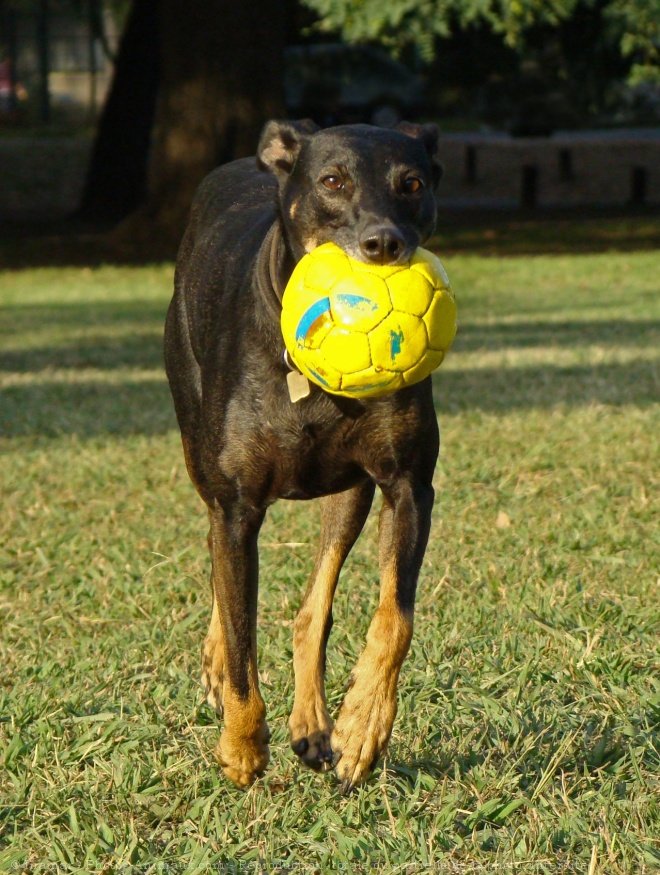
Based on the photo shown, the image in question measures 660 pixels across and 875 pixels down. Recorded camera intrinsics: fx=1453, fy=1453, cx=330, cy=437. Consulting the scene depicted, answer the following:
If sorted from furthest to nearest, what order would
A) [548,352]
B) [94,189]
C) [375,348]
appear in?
[94,189]
[548,352]
[375,348]

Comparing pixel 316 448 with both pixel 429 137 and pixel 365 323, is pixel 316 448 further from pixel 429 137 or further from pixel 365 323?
pixel 429 137

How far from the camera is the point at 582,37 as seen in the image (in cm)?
A: 2292

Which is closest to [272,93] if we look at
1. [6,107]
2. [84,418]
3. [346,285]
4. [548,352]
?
[548,352]

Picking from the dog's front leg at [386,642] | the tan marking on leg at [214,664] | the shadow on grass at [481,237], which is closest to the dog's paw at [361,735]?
the dog's front leg at [386,642]

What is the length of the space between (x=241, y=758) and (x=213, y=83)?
17.3m

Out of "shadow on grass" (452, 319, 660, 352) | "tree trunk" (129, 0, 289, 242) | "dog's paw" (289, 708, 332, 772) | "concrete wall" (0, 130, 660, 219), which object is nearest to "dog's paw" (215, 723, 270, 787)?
"dog's paw" (289, 708, 332, 772)

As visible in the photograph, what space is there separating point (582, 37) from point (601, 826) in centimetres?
2099

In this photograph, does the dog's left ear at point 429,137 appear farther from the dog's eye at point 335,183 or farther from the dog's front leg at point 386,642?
the dog's front leg at point 386,642

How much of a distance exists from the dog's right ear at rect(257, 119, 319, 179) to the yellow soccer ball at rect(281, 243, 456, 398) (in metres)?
0.60

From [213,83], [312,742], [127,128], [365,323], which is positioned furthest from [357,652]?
[127,128]

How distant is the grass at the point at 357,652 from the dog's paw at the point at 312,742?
6 cm

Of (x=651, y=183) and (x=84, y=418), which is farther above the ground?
(x=84, y=418)

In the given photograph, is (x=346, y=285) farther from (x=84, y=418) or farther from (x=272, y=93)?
(x=272, y=93)

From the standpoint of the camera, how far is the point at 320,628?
14.2ft
